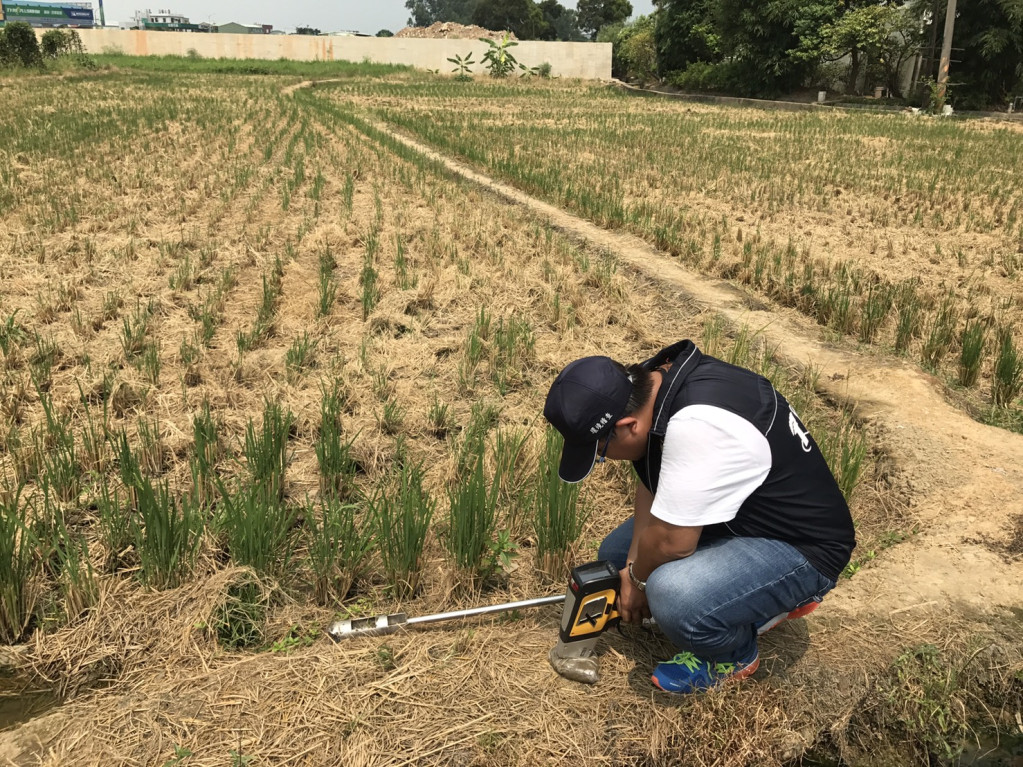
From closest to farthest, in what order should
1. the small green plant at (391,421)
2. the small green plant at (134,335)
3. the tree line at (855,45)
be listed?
the small green plant at (391,421)
the small green plant at (134,335)
the tree line at (855,45)

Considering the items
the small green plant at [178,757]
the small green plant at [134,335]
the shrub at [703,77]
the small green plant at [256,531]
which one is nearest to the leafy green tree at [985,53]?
the shrub at [703,77]

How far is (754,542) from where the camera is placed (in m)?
2.05

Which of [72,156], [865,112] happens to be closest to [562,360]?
[72,156]

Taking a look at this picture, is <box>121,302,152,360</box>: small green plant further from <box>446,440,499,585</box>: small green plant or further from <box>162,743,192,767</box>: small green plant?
<box>162,743,192,767</box>: small green plant

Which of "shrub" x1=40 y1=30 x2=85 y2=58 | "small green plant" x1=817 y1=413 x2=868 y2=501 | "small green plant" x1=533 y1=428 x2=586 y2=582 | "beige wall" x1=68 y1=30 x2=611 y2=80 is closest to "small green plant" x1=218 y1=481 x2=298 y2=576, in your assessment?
"small green plant" x1=533 y1=428 x2=586 y2=582

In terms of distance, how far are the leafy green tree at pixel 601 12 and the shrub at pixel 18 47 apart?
190ft

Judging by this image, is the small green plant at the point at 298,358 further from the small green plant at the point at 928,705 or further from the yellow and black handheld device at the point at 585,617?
the small green plant at the point at 928,705

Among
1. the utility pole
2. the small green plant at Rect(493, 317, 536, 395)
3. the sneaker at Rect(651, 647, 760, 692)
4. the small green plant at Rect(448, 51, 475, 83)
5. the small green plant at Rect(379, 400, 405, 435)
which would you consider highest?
the small green plant at Rect(448, 51, 475, 83)

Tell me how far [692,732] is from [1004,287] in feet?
17.3

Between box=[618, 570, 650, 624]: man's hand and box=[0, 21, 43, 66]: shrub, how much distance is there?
31.6 m

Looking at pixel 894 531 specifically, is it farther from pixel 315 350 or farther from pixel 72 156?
pixel 72 156

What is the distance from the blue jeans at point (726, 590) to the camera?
198 centimetres

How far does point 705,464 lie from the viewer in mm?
1783

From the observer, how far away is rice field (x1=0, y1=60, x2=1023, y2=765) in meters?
2.12
